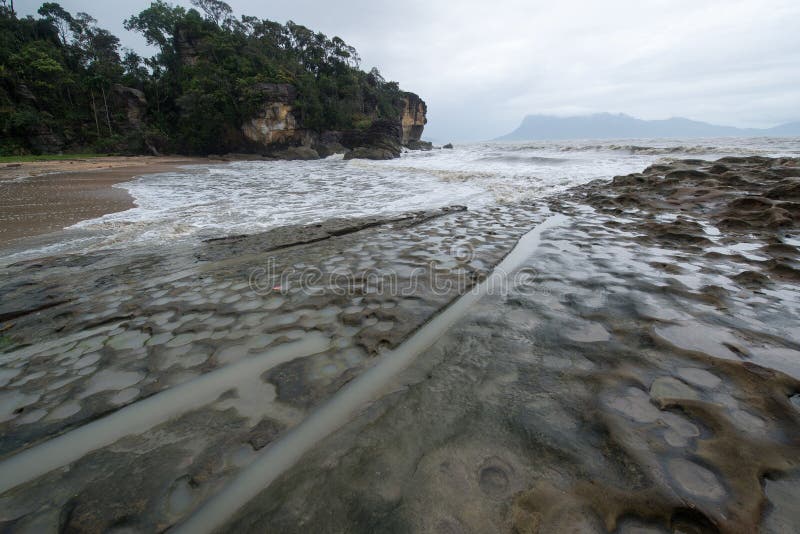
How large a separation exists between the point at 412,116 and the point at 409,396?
7102 cm

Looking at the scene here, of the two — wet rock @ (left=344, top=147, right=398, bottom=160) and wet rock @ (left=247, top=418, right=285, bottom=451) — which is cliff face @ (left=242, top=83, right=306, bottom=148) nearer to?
wet rock @ (left=344, top=147, right=398, bottom=160)

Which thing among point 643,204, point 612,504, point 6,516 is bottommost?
point 6,516

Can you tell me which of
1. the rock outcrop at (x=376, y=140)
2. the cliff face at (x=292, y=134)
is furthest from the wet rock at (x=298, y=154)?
the rock outcrop at (x=376, y=140)

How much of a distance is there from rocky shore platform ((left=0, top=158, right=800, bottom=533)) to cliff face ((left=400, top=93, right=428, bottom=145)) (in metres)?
63.6

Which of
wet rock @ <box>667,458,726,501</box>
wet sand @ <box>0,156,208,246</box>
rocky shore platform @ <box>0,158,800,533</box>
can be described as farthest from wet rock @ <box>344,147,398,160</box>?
wet rock @ <box>667,458,726,501</box>

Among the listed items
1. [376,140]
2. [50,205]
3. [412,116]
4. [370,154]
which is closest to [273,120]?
[376,140]

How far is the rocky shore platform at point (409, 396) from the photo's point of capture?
3.84 feet

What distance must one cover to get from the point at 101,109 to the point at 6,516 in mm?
51246

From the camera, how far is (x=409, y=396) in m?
1.70

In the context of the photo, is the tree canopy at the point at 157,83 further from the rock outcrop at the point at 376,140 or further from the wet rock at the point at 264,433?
the wet rock at the point at 264,433

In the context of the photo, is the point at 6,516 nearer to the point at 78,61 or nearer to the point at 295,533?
the point at 295,533

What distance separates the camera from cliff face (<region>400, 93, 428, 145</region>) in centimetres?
6350

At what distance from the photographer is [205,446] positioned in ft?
4.83

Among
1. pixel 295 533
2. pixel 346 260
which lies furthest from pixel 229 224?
pixel 295 533
